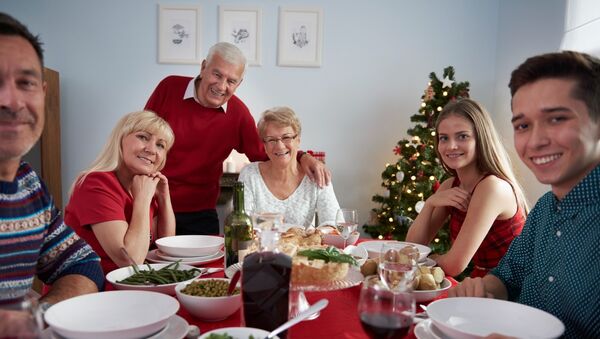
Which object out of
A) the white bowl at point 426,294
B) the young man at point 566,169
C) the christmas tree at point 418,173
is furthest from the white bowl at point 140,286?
the christmas tree at point 418,173

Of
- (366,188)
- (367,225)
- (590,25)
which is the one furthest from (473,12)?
(367,225)

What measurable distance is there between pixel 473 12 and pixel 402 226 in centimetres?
255

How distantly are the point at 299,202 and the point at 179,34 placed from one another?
298 centimetres

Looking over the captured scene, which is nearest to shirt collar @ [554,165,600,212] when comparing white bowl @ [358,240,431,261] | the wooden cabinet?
white bowl @ [358,240,431,261]

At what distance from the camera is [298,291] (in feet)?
3.89

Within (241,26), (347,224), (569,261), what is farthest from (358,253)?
(241,26)

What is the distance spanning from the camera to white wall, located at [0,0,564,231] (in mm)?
4762

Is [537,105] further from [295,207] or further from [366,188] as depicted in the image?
[366,188]

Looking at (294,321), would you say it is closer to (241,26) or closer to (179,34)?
(241,26)

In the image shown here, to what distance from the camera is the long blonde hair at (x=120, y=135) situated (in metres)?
1.93

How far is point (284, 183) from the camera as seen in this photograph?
2.79 metres

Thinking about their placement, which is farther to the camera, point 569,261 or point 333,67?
point 333,67

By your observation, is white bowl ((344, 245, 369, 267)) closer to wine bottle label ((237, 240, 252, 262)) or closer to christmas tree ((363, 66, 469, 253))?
wine bottle label ((237, 240, 252, 262))

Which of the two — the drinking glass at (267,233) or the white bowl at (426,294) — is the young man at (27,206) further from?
the white bowl at (426,294)
